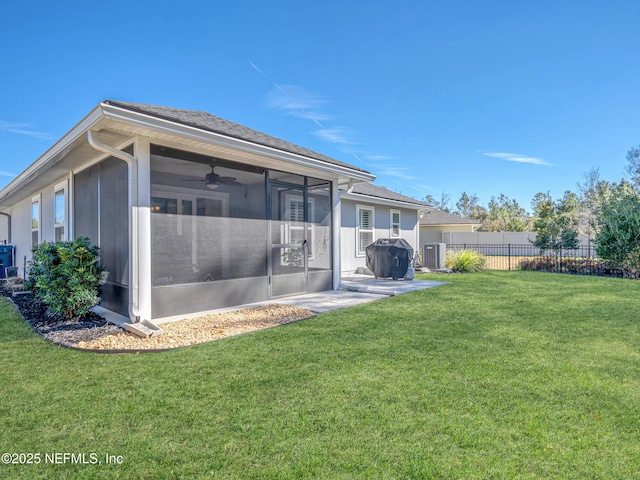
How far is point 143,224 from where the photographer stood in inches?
187

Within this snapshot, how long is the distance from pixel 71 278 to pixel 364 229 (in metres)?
9.11

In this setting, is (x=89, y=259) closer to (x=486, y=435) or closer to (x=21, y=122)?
(x=486, y=435)

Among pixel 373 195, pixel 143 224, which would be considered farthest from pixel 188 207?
pixel 373 195

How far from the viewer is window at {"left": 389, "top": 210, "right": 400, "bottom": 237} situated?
1366 centimetres

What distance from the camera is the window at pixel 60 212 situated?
7.58 metres

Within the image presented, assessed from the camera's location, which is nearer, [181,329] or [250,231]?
[181,329]

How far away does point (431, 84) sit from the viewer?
531 inches

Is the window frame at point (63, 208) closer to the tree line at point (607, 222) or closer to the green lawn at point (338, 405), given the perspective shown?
the green lawn at point (338, 405)

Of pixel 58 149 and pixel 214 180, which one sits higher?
pixel 58 149

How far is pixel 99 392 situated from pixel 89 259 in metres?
2.94

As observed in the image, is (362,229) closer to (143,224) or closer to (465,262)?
(465,262)

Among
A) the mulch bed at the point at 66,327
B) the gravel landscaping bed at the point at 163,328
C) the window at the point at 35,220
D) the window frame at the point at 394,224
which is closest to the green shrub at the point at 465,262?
the window frame at the point at 394,224

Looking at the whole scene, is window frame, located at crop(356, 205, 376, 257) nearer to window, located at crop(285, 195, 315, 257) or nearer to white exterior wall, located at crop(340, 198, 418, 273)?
white exterior wall, located at crop(340, 198, 418, 273)

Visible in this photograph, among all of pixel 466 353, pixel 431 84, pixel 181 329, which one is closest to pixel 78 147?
pixel 181 329
